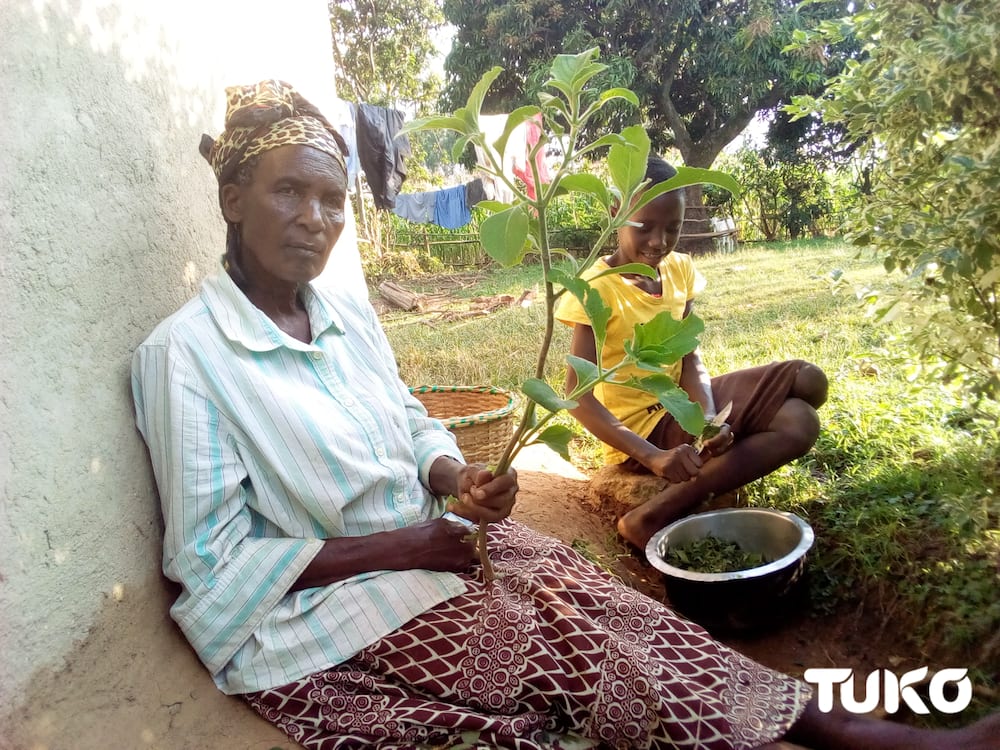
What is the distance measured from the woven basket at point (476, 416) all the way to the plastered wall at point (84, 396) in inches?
60.3

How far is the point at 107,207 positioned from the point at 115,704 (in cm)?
99

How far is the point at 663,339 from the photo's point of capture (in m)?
1.12

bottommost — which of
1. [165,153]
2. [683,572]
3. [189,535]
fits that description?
[683,572]

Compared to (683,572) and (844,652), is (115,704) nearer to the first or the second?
(683,572)

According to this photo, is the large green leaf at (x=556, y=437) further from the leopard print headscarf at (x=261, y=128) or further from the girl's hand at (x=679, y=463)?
the girl's hand at (x=679, y=463)

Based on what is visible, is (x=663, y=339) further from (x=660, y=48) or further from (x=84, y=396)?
(x=660, y=48)

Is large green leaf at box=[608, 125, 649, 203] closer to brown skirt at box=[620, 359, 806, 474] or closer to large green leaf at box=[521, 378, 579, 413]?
large green leaf at box=[521, 378, 579, 413]

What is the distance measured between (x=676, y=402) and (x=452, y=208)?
12614mm

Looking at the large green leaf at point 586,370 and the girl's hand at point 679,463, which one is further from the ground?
the large green leaf at point 586,370

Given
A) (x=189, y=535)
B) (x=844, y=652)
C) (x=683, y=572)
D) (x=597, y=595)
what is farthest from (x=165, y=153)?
(x=844, y=652)

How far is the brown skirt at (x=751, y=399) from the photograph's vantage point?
264 centimetres

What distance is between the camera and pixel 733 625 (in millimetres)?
2270

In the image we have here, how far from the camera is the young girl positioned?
8.41ft

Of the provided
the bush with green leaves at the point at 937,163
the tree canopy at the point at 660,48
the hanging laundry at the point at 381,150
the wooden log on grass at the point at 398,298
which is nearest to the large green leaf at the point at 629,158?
the bush with green leaves at the point at 937,163
